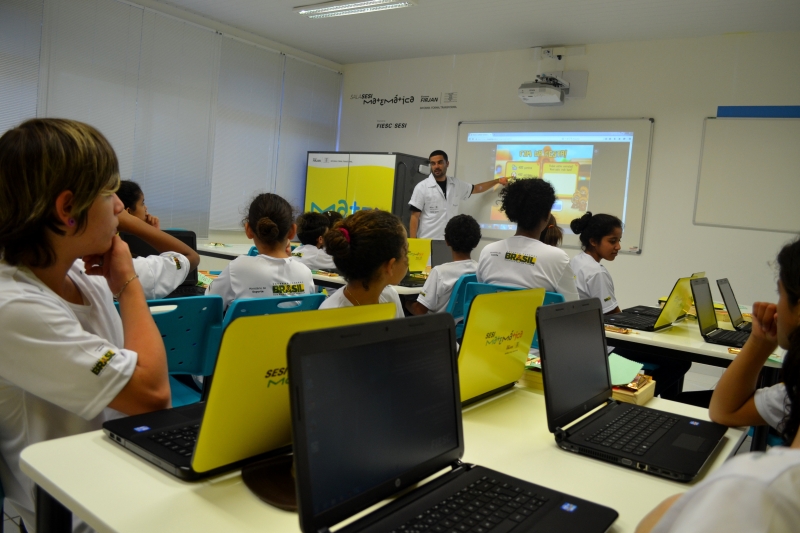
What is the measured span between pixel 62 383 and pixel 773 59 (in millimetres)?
6269

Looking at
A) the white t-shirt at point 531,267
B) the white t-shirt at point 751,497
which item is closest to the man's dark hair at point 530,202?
the white t-shirt at point 531,267

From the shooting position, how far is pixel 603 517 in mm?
1007

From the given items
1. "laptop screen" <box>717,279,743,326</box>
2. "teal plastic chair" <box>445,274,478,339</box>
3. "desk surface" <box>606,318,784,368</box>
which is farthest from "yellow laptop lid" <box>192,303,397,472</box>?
"laptop screen" <box>717,279,743,326</box>

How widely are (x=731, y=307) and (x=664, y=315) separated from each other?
0.61m

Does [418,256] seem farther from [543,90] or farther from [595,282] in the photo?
[543,90]

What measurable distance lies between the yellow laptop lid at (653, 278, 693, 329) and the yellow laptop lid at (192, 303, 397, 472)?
93.4 inches

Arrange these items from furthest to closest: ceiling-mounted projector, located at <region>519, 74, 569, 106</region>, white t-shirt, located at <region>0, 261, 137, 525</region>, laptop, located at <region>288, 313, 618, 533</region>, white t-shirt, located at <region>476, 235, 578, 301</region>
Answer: ceiling-mounted projector, located at <region>519, 74, 569, 106</region>, white t-shirt, located at <region>476, 235, 578, 301</region>, white t-shirt, located at <region>0, 261, 137, 525</region>, laptop, located at <region>288, 313, 618, 533</region>

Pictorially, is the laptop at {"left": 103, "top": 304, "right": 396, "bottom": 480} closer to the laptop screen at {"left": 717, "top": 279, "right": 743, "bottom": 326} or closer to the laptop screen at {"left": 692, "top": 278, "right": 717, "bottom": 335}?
the laptop screen at {"left": 692, "top": 278, "right": 717, "bottom": 335}

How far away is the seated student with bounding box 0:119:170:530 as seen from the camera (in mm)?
1102

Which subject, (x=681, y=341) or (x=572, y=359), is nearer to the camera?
(x=572, y=359)

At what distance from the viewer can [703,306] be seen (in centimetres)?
306

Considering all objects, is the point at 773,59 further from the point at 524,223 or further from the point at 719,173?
the point at 524,223

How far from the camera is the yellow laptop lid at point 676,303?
3027mm

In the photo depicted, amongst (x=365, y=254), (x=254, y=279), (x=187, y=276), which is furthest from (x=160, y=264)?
(x=365, y=254)
